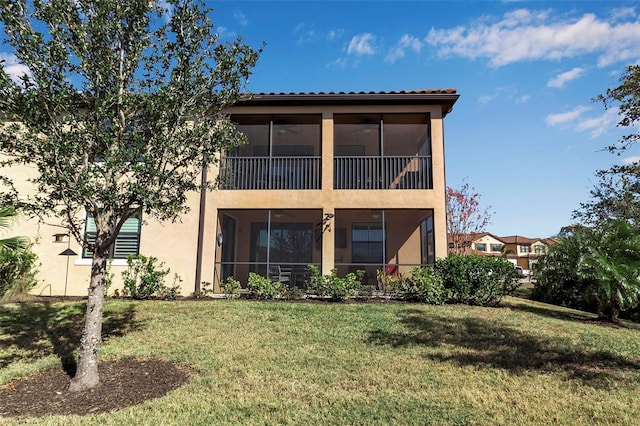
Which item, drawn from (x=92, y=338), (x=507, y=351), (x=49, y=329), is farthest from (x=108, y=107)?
(x=507, y=351)

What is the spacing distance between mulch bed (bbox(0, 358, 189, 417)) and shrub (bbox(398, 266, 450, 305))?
272 inches

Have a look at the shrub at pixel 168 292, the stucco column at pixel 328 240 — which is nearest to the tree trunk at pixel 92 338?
the shrub at pixel 168 292

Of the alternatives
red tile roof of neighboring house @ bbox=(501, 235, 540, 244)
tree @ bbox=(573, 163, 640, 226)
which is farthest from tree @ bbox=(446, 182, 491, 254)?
red tile roof of neighboring house @ bbox=(501, 235, 540, 244)

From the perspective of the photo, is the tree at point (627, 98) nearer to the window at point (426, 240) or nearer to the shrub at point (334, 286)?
the shrub at point (334, 286)

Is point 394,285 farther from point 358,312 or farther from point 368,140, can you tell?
point 368,140

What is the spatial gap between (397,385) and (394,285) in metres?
6.68

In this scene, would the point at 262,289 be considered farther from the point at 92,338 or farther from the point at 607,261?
the point at 607,261

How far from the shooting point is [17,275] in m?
10.9

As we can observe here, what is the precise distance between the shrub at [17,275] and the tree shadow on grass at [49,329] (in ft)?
3.50

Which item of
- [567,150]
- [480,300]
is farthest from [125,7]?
[567,150]

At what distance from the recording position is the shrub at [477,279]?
10.5m

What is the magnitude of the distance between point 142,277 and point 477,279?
9343mm

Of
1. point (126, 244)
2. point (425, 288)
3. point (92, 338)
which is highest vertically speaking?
point (126, 244)

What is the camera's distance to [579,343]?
7043mm
